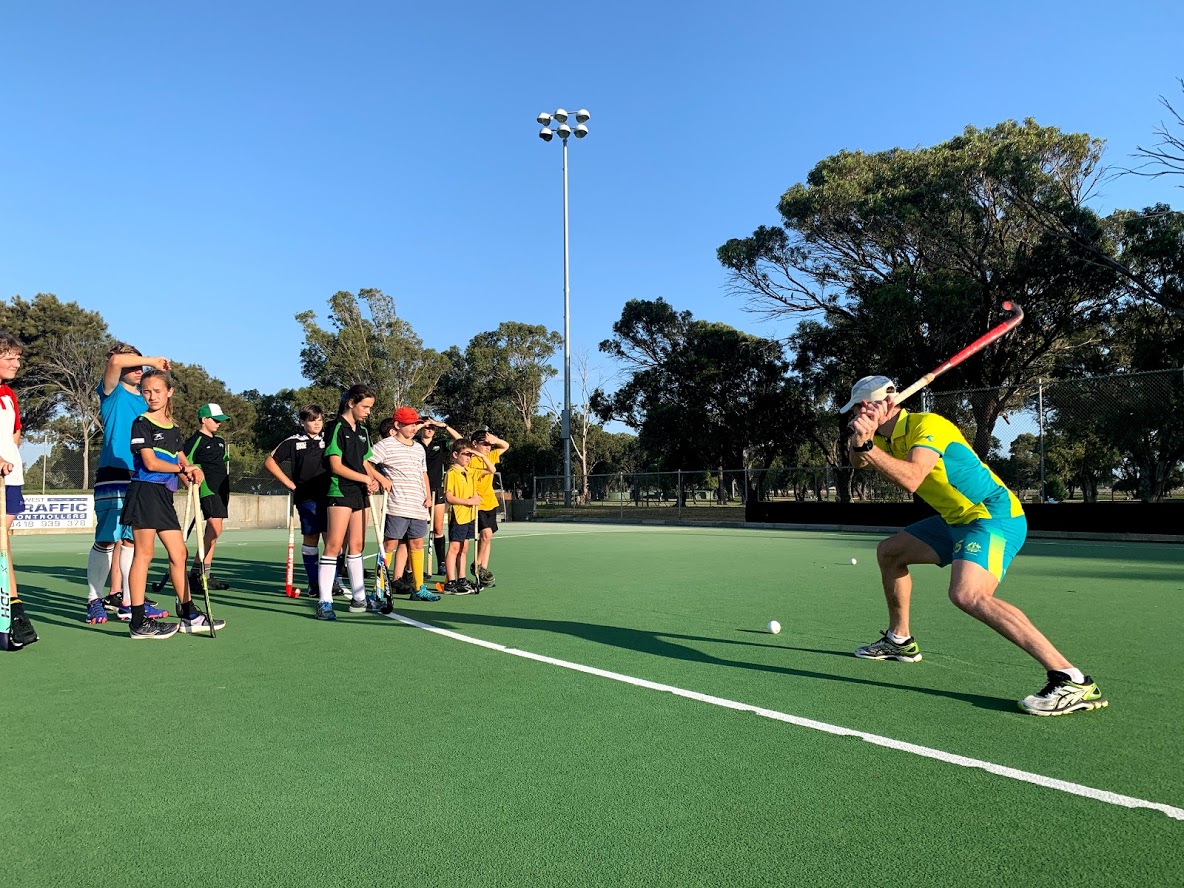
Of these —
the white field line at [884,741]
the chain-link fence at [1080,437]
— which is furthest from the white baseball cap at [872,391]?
the chain-link fence at [1080,437]

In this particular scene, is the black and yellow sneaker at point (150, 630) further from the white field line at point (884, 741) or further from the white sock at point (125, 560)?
the white field line at point (884, 741)

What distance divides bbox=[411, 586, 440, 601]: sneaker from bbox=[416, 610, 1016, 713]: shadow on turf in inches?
31.7

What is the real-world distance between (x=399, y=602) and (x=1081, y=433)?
17486mm

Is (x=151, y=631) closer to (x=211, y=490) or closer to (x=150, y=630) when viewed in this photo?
(x=150, y=630)

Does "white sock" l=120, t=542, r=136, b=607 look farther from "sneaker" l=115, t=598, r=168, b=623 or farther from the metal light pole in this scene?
the metal light pole

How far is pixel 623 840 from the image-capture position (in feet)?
9.08

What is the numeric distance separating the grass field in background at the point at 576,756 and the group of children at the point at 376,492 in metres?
0.91

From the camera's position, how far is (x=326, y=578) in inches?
300

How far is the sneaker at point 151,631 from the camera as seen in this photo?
641cm

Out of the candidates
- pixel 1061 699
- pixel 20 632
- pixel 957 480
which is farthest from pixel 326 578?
pixel 1061 699

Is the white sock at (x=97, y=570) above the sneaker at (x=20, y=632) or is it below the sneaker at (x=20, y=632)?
above

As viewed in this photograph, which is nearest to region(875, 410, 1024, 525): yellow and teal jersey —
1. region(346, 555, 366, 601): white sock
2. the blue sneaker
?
region(346, 555, 366, 601): white sock

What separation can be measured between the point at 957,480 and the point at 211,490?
27.8 feet

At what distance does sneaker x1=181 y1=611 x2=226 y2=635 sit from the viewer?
6688 mm
